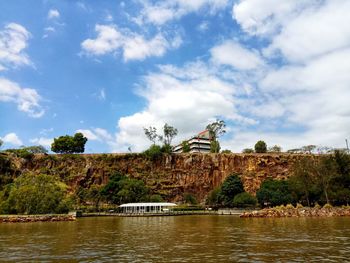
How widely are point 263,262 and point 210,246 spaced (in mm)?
5811

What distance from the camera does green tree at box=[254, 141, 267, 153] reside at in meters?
128

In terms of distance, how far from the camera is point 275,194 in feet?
251

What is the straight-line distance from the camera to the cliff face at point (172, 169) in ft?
336

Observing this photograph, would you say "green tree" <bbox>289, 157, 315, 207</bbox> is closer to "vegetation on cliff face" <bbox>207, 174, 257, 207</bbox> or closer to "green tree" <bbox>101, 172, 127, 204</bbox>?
"vegetation on cliff face" <bbox>207, 174, 257, 207</bbox>

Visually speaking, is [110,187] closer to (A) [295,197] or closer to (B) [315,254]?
(A) [295,197]

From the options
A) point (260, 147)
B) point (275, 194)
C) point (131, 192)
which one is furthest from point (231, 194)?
point (260, 147)

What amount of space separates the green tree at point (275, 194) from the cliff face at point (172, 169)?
2187 cm

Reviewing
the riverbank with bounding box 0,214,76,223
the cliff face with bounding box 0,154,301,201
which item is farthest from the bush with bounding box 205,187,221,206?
the riverbank with bounding box 0,214,76,223

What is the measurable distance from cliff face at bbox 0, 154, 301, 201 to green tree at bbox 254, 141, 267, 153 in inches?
717

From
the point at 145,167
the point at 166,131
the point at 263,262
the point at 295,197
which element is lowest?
the point at 263,262

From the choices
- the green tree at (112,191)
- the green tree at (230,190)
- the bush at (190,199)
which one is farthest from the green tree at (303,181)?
the green tree at (112,191)

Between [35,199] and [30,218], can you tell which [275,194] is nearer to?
[35,199]

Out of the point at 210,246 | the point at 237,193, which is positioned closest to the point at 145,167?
the point at 237,193

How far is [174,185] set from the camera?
105 meters
